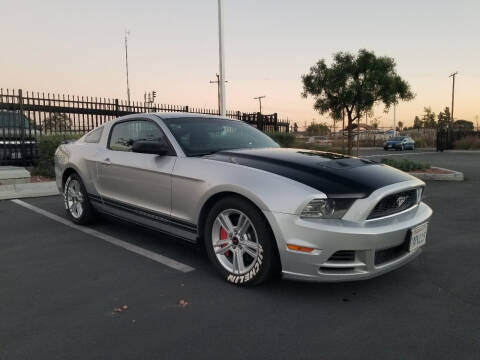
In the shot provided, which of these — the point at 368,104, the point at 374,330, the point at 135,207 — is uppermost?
the point at 368,104

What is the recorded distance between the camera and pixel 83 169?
200 inches

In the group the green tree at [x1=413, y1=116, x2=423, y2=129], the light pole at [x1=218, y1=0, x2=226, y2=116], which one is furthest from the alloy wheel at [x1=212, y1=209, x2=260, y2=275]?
the green tree at [x1=413, y1=116, x2=423, y2=129]

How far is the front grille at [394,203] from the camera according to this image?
305 centimetres

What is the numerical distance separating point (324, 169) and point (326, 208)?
0.46 m

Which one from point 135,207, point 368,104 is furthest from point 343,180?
point 368,104

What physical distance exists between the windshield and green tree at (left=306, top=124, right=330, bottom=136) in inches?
2668

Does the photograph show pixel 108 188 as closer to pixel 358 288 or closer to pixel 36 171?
pixel 358 288

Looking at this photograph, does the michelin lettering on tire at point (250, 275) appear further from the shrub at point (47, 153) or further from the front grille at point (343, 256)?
the shrub at point (47, 153)

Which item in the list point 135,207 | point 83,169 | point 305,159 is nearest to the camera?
point 305,159

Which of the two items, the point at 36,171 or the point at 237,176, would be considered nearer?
the point at 237,176

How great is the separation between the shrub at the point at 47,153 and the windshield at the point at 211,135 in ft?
21.6

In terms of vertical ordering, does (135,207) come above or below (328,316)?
above

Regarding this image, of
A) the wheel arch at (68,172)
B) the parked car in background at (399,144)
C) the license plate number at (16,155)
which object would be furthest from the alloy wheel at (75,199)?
the parked car in background at (399,144)

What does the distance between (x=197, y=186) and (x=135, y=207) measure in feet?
3.44
